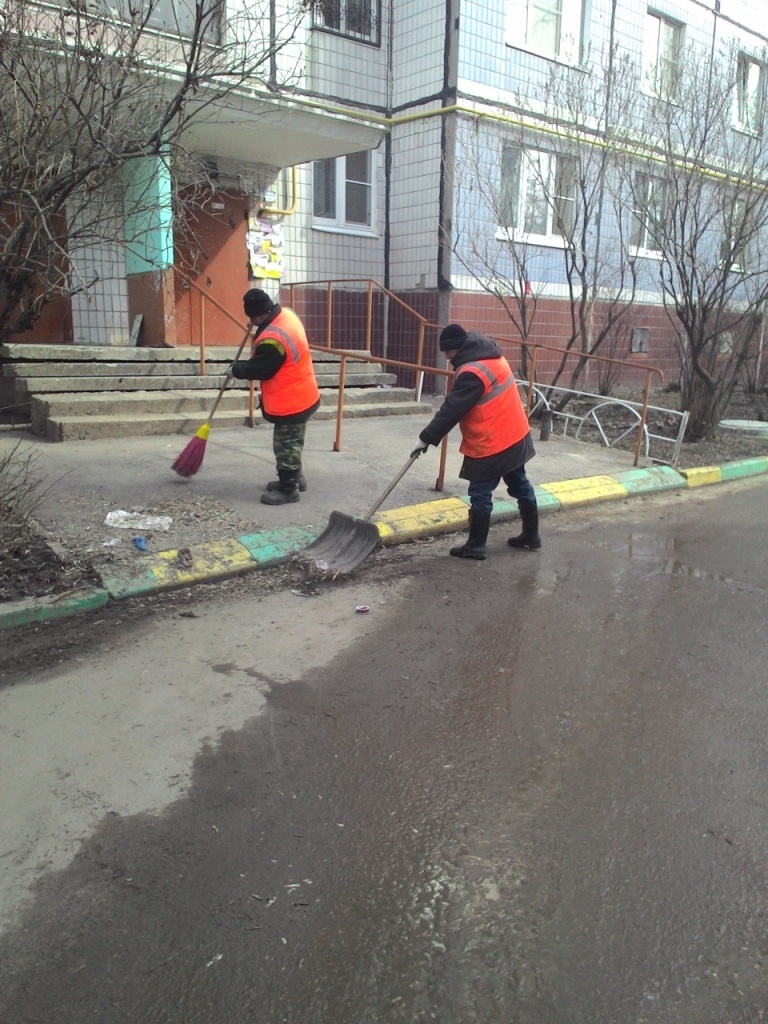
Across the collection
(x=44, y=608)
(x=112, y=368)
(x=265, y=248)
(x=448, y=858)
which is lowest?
(x=448, y=858)

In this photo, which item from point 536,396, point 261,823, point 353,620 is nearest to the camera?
point 261,823

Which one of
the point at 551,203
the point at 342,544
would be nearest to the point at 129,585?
the point at 342,544

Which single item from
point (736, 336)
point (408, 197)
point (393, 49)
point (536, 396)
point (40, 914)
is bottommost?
point (40, 914)

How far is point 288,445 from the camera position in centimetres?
635

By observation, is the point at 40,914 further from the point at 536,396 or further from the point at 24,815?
the point at 536,396

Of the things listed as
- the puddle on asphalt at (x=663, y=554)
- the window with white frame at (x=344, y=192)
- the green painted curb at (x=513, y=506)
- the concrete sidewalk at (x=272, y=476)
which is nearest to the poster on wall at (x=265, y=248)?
the window with white frame at (x=344, y=192)

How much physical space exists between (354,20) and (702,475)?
893cm

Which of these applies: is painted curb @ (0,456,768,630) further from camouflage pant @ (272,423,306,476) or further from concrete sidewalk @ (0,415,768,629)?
camouflage pant @ (272,423,306,476)

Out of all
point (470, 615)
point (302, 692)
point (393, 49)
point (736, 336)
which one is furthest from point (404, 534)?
point (393, 49)

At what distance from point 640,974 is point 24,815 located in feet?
6.83

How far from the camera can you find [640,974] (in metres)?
2.21

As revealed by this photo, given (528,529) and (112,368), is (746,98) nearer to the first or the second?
(528,529)

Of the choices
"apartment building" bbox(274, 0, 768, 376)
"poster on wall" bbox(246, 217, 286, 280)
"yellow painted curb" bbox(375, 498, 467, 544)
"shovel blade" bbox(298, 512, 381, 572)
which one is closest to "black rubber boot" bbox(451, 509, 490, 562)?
"yellow painted curb" bbox(375, 498, 467, 544)

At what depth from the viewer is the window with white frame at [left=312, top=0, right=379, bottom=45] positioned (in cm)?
1204
